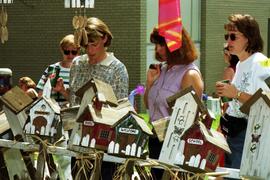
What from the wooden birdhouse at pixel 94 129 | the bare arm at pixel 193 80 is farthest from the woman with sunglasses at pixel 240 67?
the wooden birdhouse at pixel 94 129

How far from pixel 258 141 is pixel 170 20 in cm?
113

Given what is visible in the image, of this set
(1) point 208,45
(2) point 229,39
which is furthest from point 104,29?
(1) point 208,45

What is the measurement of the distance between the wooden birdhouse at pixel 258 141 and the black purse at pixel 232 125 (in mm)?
1160

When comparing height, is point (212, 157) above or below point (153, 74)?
below

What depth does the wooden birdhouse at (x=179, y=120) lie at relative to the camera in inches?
104

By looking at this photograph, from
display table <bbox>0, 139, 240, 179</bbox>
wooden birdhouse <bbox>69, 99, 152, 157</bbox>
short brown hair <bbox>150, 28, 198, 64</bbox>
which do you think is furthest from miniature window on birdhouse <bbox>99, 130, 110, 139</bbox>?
short brown hair <bbox>150, 28, 198, 64</bbox>

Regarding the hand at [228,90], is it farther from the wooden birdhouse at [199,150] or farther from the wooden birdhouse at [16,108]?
the wooden birdhouse at [16,108]

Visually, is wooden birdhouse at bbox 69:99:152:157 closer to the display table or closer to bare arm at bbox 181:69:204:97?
the display table

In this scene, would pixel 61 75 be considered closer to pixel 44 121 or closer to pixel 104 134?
pixel 44 121

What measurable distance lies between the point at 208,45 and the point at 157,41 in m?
8.57

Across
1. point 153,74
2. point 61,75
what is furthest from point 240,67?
point 61,75

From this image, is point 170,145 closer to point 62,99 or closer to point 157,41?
point 157,41

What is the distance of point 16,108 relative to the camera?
3.10 meters

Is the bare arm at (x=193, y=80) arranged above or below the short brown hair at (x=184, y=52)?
below
